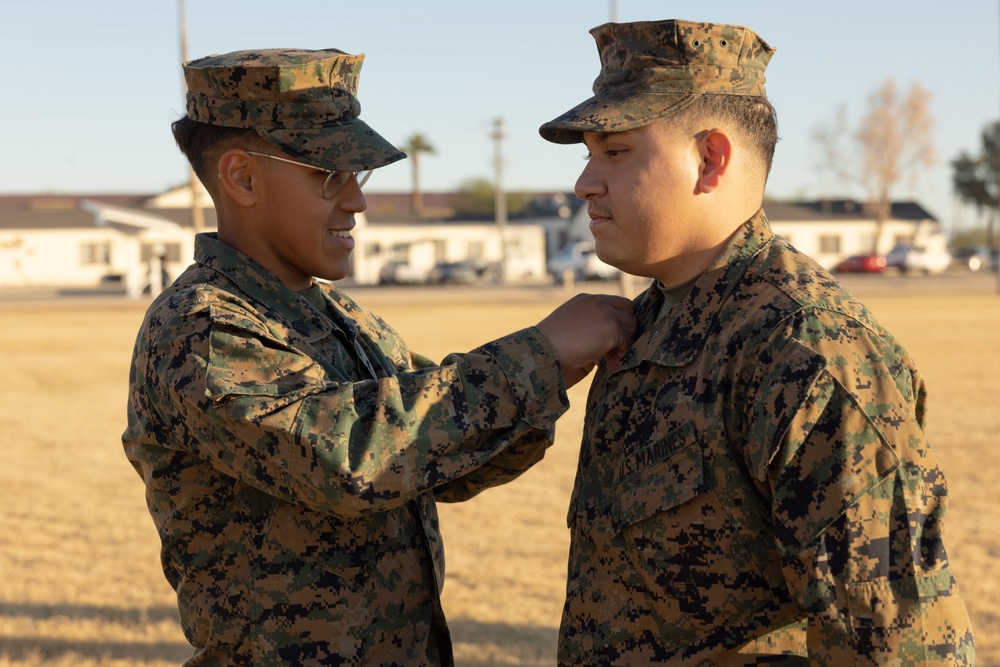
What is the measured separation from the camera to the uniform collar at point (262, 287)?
2.91 meters

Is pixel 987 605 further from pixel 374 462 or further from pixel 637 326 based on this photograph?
pixel 374 462

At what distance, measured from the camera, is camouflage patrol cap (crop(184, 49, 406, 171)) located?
284cm

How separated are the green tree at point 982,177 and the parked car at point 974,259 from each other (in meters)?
4.08

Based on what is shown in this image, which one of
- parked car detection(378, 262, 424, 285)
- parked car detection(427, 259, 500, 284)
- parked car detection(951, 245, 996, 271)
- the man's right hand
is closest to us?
the man's right hand

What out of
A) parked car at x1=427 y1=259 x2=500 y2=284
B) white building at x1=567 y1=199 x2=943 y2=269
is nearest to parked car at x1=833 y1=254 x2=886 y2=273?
white building at x1=567 y1=199 x2=943 y2=269

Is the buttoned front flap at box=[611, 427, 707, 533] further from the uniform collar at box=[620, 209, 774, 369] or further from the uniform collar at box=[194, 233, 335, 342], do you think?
the uniform collar at box=[194, 233, 335, 342]

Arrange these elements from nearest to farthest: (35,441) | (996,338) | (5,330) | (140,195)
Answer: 1. (35,441)
2. (996,338)
3. (5,330)
4. (140,195)

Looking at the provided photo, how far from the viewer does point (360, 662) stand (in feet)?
9.28

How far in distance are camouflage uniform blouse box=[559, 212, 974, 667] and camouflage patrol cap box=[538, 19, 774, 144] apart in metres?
0.34

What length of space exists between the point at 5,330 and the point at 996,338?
21992 millimetres

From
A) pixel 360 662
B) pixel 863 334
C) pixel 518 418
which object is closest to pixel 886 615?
pixel 863 334

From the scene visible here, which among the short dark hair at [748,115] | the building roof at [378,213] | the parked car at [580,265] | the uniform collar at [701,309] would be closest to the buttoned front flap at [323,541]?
the uniform collar at [701,309]

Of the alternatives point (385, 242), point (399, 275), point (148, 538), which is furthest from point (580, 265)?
point (148, 538)

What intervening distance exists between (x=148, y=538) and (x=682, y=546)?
6823 mm
